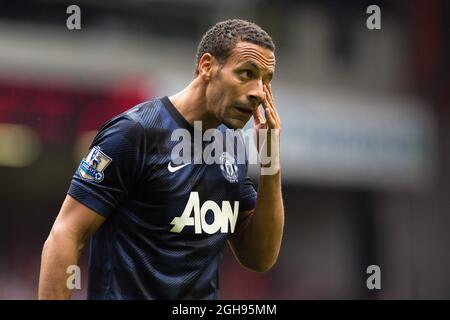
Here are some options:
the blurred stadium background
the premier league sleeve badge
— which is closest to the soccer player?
the premier league sleeve badge

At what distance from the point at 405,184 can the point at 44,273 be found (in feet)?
55.1

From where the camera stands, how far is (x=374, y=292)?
19.6m

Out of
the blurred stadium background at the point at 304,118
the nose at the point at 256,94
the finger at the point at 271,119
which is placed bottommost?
the finger at the point at 271,119

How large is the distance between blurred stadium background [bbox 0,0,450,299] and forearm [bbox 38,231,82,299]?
10.6m

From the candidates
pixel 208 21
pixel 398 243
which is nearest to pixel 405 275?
pixel 398 243

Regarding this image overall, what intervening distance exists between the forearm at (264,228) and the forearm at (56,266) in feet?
3.71

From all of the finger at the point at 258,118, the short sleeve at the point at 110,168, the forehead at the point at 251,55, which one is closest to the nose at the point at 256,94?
the forehead at the point at 251,55

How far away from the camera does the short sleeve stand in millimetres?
4266

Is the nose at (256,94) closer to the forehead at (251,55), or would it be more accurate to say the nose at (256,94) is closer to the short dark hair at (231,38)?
the forehead at (251,55)

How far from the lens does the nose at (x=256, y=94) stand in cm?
462

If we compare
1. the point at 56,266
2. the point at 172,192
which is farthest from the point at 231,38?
the point at 56,266

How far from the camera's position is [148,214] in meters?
4.50

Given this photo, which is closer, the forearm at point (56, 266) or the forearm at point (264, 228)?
the forearm at point (56, 266)

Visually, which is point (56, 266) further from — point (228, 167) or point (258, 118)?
point (258, 118)
